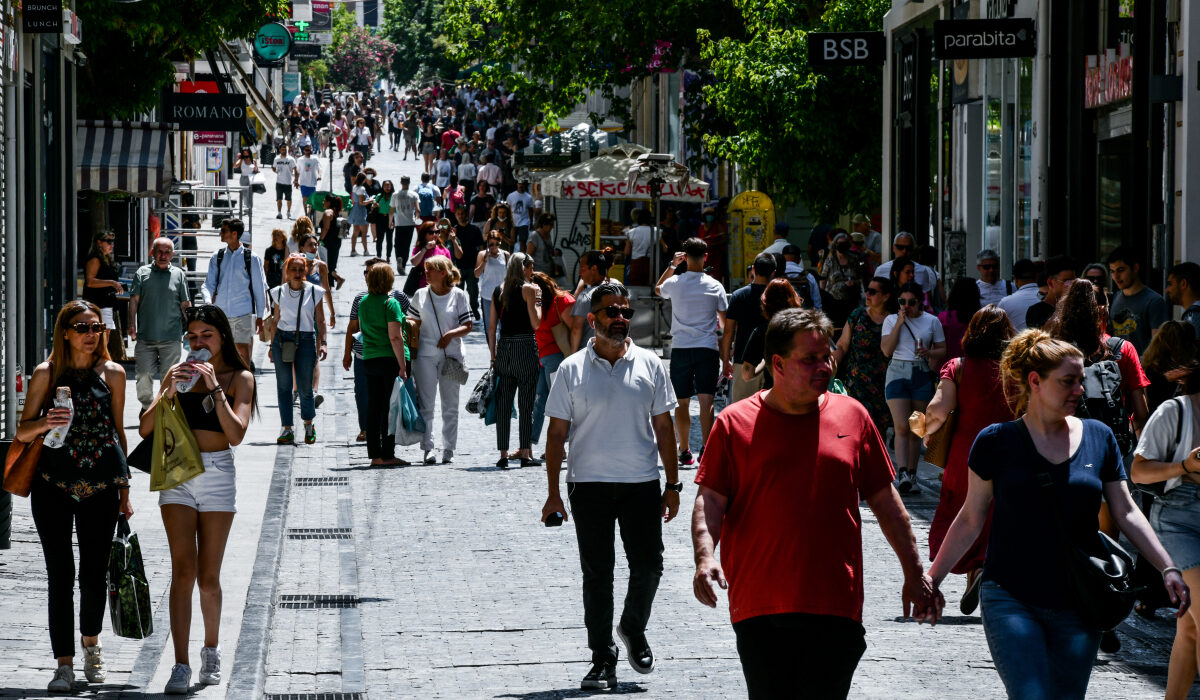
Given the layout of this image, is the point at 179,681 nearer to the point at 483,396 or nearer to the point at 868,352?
the point at 868,352

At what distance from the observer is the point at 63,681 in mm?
7641

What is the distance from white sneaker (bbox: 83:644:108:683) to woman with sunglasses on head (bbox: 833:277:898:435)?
690 cm

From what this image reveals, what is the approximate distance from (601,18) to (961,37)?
13.9m

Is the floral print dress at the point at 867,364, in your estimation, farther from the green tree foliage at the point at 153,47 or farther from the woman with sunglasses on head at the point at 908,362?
the green tree foliage at the point at 153,47

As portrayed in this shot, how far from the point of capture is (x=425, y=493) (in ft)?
44.9

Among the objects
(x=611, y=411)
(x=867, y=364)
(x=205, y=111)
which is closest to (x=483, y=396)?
(x=867, y=364)

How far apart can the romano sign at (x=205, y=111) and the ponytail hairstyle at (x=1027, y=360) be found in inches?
790

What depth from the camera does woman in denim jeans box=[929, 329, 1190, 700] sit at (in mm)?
5520

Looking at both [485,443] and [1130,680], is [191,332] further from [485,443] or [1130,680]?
[485,443]

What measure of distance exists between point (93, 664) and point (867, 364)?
23.7ft

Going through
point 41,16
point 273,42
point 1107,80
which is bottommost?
point 1107,80

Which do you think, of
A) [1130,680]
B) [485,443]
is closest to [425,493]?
[485,443]

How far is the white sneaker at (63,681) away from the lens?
761 cm

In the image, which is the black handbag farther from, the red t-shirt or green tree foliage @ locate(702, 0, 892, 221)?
green tree foliage @ locate(702, 0, 892, 221)
